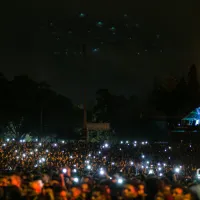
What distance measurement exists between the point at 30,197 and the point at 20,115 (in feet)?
104

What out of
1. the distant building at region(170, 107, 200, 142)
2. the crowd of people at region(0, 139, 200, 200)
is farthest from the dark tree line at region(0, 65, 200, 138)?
the crowd of people at region(0, 139, 200, 200)

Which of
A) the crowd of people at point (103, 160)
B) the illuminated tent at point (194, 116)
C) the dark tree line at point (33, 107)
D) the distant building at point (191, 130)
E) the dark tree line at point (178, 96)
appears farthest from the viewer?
the dark tree line at point (178, 96)

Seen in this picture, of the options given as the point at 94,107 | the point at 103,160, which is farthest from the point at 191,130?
the point at 94,107

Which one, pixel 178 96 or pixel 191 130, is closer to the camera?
pixel 191 130

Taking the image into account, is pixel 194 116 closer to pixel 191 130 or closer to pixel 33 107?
pixel 191 130

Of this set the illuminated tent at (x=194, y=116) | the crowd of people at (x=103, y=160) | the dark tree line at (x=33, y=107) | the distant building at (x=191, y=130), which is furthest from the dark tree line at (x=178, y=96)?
the crowd of people at (x=103, y=160)

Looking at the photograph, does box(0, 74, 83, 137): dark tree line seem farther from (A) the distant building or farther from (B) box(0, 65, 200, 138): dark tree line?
(A) the distant building

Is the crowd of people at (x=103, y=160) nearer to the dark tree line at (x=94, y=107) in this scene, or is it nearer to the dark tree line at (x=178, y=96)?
the dark tree line at (x=94, y=107)

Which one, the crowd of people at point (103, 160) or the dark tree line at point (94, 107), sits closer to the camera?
the crowd of people at point (103, 160)

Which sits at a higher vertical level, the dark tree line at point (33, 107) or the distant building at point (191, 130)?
the dark tree line at point (33, 107)

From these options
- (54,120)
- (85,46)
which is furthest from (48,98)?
(85,46)

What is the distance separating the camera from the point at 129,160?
15859 mm

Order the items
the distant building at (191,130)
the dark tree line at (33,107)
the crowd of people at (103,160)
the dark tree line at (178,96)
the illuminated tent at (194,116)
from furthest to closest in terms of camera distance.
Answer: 1. the dark tree line at (178,96)
2. the dark tree line at (33,107)
3. the illuminated tent at (194,116)
4. the distant building at (191,130)
5. the crowd of people at (103,160)

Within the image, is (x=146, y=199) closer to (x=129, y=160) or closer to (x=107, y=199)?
(x=107, y=199)
